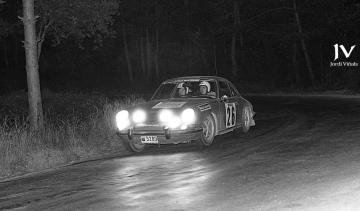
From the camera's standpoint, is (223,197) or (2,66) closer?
(223,197)

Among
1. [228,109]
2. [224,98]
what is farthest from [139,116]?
[228,109]

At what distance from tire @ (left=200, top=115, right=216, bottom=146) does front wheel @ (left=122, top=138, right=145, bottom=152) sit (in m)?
1.39

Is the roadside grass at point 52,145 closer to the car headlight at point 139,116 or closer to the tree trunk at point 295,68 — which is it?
the car headlight at point 139,116

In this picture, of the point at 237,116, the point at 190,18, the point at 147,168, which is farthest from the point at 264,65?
the point at 147,168

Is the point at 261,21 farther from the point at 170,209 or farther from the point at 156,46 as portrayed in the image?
the point at 170,209

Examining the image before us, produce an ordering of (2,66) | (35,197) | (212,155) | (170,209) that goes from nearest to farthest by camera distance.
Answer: (170,209)
(35,197)
(212,155)
(2,66)

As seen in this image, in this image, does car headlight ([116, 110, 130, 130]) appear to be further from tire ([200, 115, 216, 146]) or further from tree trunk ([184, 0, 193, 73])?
tree trunk ([184, 0, 193, 73])

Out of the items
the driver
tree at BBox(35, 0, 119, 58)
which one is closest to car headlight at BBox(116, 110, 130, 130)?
the driver

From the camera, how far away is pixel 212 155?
416 inches

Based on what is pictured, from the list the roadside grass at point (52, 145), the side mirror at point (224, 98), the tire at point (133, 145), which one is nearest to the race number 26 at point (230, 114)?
the side mirror at point (224, 98)

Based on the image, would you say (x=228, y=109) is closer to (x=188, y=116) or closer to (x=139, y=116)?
(x=188, y=116)

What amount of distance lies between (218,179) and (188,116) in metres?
3.42

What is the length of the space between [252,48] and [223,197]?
2070 inches

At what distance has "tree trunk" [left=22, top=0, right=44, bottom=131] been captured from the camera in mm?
13414
